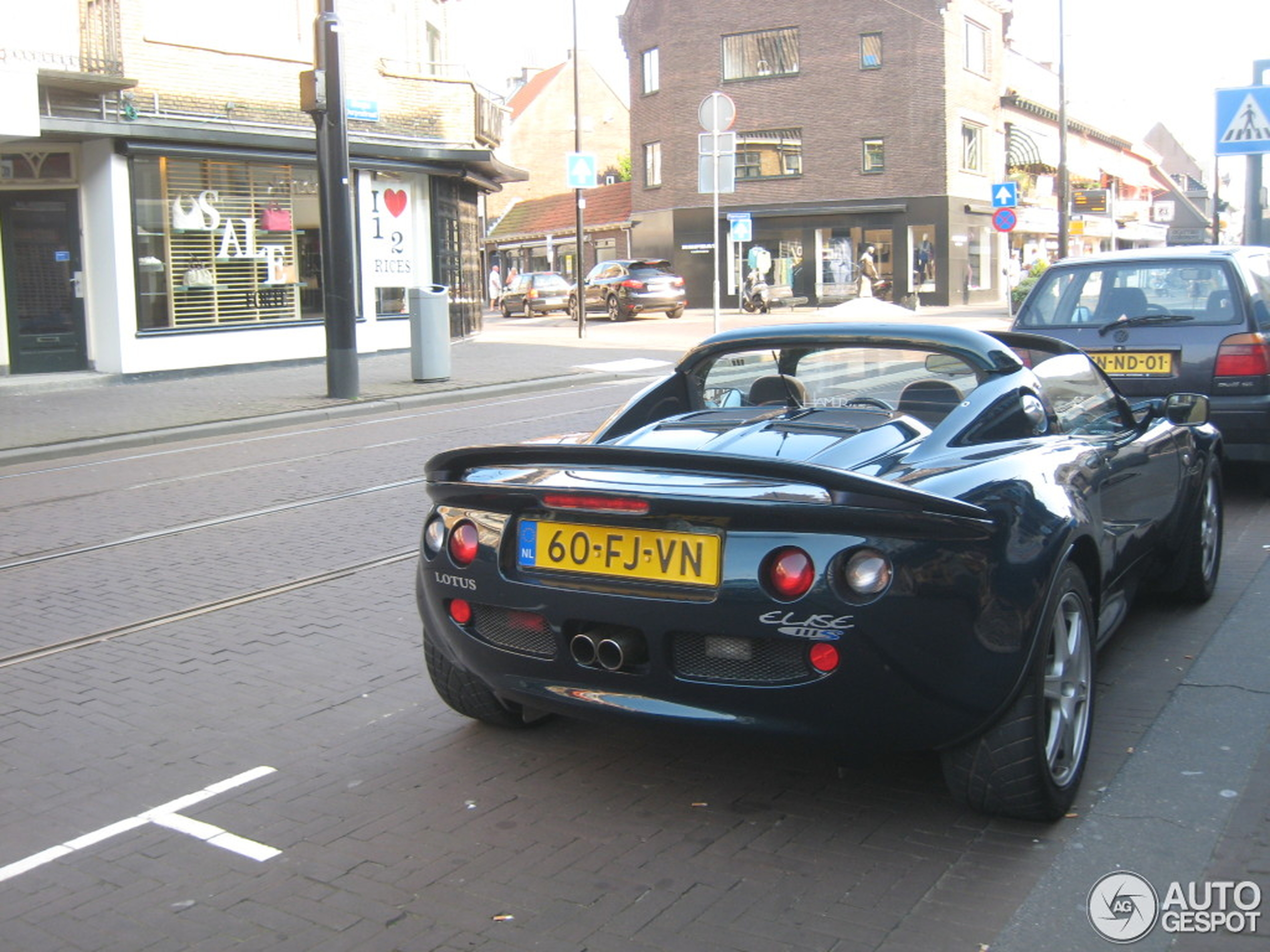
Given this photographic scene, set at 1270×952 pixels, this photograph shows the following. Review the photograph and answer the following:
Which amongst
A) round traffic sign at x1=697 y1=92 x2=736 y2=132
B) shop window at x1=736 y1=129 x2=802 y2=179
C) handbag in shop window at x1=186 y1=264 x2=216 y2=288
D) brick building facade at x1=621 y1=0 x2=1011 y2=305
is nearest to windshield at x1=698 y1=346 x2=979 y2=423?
round traffic sign at x1=697 y1=92 x2=736 y2=132

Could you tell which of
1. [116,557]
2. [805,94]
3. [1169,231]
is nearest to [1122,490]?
[116,557]

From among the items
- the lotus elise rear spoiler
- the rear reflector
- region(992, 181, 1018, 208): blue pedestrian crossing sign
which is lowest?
the rear reflector

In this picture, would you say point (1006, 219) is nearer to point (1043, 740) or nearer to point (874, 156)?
point (874, 156)

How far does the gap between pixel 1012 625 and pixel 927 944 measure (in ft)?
2.74

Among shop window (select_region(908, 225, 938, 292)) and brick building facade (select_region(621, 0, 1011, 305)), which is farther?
shop window (select_region(908, 225, 938, 292))

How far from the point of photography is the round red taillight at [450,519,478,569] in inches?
148

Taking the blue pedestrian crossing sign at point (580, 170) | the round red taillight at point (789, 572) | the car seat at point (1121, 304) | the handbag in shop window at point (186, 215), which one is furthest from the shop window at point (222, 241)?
the round red taillight at point (789, 572)

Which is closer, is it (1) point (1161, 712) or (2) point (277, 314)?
(1) point (1161, 712)

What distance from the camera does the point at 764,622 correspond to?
3271mm

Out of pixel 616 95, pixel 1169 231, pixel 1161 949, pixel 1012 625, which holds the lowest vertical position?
pixel 1161 949

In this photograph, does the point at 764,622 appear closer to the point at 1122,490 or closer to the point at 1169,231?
the point at 1122,490

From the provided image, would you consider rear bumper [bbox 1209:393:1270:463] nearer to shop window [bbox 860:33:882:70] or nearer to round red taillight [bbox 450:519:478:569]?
round red taillight [bbox 450:519:478:569]

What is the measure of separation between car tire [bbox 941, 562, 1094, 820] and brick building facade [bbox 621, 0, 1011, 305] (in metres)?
40.1

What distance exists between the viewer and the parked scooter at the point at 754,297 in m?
40.6
